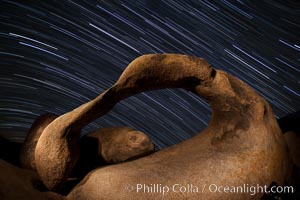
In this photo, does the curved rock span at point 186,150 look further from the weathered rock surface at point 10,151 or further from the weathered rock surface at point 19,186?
the weathered rock surface at point 10,151

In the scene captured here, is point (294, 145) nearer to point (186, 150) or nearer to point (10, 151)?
point (186, 150)

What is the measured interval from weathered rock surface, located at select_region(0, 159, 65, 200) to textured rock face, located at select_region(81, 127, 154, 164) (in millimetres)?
314

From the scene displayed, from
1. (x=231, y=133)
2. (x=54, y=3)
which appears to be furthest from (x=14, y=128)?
(x=231, y=133)

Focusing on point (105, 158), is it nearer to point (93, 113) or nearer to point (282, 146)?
point (93, 113)

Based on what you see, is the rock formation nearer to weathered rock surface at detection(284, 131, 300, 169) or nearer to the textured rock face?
the textured rock face

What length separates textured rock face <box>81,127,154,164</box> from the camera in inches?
67.9

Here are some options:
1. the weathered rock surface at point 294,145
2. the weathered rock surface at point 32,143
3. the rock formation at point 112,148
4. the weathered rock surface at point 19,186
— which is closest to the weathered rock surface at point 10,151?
the weathered rock surface at point 32,143

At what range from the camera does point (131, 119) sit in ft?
9.91

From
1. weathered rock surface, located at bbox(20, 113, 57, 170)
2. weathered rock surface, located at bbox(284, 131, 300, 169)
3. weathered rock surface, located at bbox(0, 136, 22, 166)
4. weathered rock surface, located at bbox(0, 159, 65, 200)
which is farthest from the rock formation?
weathered rock surface, located at bbox(284, 131, 300, 169)

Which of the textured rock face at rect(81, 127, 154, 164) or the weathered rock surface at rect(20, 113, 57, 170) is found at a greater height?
the textured rock face at rect(81, 127, 154, 164)

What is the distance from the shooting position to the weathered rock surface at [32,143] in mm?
1860

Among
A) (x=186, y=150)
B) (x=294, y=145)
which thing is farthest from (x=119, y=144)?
(x=294, y=145)

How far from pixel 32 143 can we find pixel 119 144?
55 centimetres

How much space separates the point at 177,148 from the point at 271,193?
526 mm
